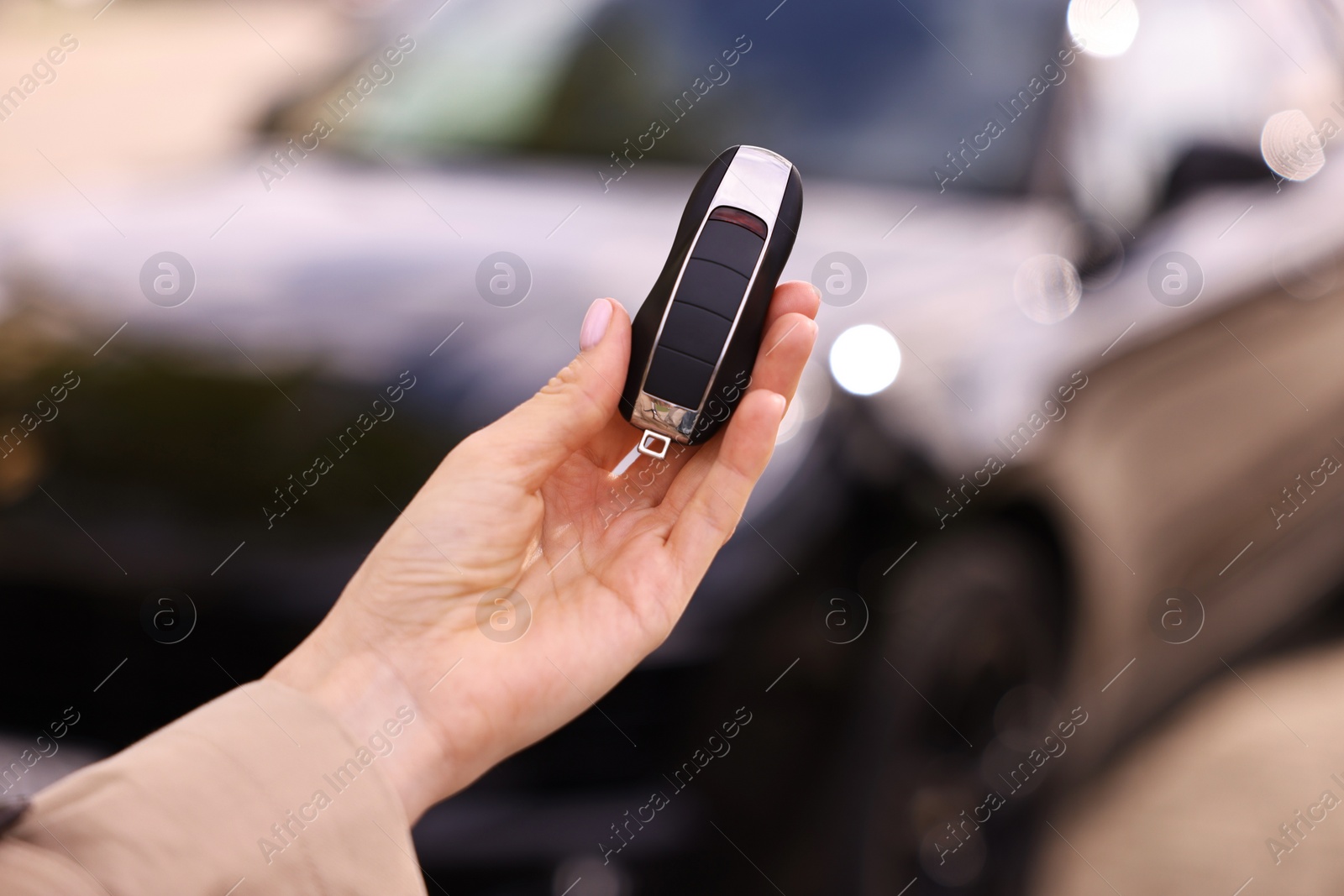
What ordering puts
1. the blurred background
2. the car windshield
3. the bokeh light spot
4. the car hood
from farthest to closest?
the car windshield < the bokeh light spot < the car hood < the blurred background

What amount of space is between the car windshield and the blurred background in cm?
1

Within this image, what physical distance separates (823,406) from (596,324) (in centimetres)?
62

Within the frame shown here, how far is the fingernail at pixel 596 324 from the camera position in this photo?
4.72 ft

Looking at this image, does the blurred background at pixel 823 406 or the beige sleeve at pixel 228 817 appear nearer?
the beige sleeve at pixel 228 817

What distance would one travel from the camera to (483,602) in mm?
1428

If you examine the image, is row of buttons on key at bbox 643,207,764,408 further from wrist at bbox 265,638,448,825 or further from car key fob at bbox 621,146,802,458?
wrist at bbox 265,638,448,825

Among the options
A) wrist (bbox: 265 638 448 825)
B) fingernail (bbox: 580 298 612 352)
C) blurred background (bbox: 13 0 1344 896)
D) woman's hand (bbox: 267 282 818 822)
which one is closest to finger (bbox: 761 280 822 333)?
woman's hand (bbox: 267 282 818 822)

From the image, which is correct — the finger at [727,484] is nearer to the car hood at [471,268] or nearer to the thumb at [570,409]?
the thumb at [570,409]

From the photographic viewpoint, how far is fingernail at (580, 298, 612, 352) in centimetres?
144

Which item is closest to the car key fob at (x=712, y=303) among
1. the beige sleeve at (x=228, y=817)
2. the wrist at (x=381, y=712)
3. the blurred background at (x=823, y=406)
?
the blurred background at (x=823, y=406)

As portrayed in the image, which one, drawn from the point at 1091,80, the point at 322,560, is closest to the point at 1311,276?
the point at 1091,80

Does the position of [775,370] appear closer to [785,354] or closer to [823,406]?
[785,354]

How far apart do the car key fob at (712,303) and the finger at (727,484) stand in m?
0.06

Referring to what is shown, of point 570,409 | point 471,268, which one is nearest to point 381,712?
point 570,409
